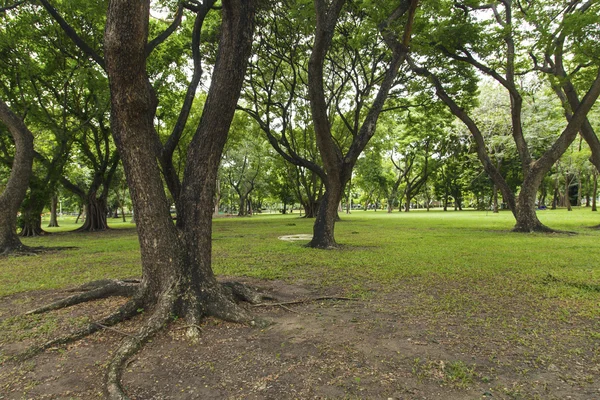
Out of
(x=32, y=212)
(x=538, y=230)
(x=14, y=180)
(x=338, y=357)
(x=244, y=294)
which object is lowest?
(x=338, y=357)

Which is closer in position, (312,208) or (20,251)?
(20,251)

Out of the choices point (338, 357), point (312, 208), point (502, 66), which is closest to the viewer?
point (338, 357)

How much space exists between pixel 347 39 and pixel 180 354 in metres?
10.8

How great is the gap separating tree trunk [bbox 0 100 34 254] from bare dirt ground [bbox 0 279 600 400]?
21.3ft

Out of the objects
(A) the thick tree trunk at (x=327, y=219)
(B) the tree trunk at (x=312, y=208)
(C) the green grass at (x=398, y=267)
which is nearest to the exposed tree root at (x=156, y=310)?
(C) the green grass at (x=398, y=267)

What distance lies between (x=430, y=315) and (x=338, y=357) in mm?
1547

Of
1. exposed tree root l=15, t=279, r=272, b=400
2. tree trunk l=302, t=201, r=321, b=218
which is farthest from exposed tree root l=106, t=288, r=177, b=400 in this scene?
tree trunk l=302, t=201, r=321, b=218

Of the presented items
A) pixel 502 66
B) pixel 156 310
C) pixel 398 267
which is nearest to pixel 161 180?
pixel 156 310

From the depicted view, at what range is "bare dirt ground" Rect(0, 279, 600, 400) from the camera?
2357 millimetres

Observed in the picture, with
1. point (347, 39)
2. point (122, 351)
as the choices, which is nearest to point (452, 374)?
point (122, 351)

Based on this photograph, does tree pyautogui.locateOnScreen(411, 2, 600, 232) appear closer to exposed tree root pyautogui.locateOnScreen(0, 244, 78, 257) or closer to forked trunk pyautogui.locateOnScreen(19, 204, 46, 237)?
exposed tree root pyautogui.locateOnScreen(0, 244, 78, 257)

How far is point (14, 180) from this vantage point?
29.3 feet

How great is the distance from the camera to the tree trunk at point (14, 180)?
888cm

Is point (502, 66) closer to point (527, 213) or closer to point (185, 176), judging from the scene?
point (527, 213)
